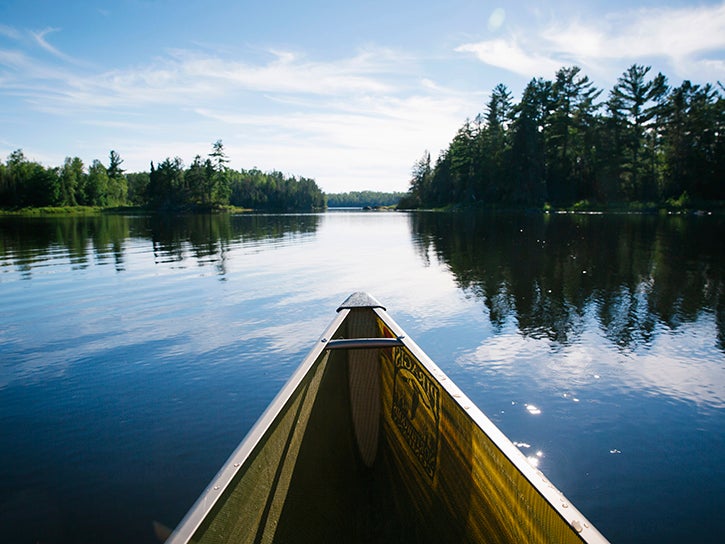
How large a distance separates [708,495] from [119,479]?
5.78 meters

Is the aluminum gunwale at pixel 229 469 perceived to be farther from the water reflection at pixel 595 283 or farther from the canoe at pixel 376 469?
the water reflection at pixel 595 283

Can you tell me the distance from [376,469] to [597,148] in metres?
83.6

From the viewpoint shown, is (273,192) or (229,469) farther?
(273,192)

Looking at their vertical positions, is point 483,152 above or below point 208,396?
above

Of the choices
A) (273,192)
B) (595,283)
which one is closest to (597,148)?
(595,283)

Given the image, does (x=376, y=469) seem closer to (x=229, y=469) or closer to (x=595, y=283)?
(x=229, y=469)

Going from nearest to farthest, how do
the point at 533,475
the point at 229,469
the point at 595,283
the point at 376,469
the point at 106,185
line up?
1. the point at 533,475
2. the point at 229,469
3. the point at 376,469
4. the point at 595,283
5. the point at 106,185

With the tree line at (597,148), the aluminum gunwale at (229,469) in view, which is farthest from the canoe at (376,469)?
the tree line at (597,148)

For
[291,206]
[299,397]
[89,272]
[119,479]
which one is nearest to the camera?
[299,397]

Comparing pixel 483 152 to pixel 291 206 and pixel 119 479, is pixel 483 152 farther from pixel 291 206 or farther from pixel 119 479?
pixel 119 479

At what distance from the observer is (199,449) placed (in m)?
5.16

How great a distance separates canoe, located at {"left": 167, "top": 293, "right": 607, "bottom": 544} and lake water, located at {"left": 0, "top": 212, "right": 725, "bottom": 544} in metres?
1.61

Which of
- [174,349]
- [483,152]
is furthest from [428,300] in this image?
[483,152]

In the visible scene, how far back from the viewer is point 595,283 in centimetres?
1482
